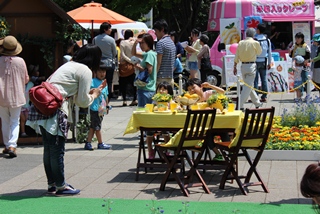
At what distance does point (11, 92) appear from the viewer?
438 inches

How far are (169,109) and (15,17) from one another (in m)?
4.40

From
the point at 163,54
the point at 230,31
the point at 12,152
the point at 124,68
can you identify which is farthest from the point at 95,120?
the point at 230,31

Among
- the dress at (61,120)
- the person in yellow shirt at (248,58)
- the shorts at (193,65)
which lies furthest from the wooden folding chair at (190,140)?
the shorts at (193,65)

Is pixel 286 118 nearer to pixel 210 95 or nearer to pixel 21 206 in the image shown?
pixel 210 95

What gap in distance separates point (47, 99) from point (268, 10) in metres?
16.7

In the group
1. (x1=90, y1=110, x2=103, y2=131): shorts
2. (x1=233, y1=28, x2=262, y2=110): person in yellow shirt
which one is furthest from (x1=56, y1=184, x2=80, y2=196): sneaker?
(x1=233, y1=28, x2=262, y2=110): person in yellow shirt

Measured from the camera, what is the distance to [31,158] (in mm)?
11188

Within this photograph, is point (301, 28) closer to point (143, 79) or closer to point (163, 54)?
point (163, 54)

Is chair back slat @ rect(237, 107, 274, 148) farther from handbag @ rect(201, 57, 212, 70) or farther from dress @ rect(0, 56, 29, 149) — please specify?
handbag @ rect(201, 57, 212, 70)

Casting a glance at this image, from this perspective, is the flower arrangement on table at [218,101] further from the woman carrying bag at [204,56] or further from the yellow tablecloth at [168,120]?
the woman carrying bag at [204,56]

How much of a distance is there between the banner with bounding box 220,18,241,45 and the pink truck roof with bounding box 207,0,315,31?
3.29 ft

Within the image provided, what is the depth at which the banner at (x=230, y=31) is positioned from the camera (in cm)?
2212

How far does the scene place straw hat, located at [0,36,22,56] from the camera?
1095 centimetres

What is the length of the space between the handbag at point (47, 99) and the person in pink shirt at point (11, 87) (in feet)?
9.70
